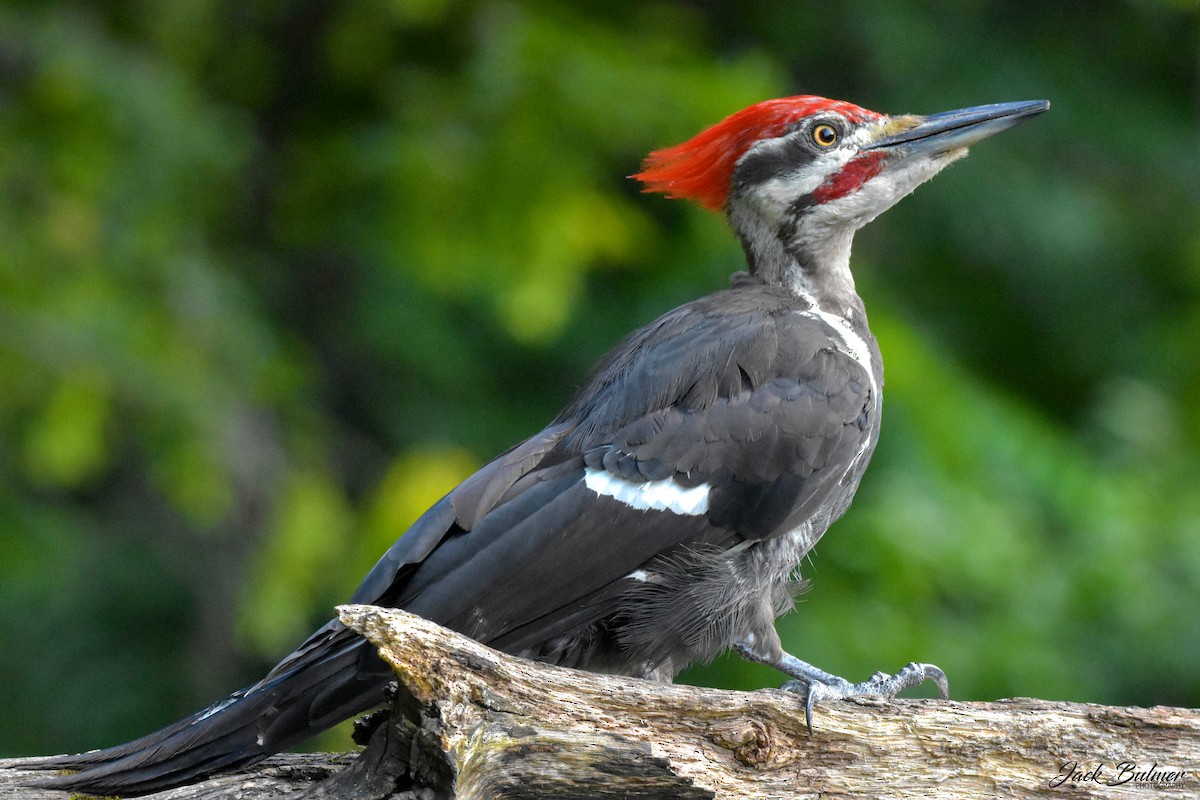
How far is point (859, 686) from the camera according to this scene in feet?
11.6

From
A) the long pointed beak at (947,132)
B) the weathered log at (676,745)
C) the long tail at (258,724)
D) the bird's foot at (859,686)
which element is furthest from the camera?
the long pointed beak at (947,132)

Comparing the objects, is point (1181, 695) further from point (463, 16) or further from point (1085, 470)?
point (463, 16)

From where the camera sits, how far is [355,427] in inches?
286

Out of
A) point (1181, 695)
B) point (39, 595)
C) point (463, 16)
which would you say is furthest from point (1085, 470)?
point (39, 595)

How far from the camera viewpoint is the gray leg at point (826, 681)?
3.32 metres

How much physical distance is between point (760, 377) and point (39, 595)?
4209 millimetres

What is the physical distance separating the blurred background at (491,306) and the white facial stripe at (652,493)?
216cm

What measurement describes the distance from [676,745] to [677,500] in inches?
25.7

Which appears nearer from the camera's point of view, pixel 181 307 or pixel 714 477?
pixel 714 477

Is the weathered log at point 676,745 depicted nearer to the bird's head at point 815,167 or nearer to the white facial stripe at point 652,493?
the white facial stripe at point 652,493

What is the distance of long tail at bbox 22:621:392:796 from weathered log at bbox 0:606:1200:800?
7 cm

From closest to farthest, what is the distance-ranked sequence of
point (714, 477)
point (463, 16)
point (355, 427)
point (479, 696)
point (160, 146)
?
point (479, 696) < point (714, 477) < point (160, 146) < point (463, 16) < point (355, 427)

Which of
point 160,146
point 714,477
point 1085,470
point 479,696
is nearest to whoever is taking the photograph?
point 479,696

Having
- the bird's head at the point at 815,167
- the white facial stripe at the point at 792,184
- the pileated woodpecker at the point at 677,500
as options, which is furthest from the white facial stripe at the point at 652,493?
the white facial stripe at the point at 792,184
